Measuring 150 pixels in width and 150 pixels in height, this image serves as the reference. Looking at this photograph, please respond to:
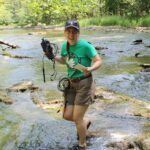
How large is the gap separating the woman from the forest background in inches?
1127

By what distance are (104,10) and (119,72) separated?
38.6 meters

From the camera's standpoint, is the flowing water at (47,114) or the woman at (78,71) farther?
the flowing water at (47,114)

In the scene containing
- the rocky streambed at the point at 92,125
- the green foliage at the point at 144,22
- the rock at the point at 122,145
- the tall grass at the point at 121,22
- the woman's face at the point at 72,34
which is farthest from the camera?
the tall grass at the point at 121,22

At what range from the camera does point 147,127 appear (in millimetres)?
6922

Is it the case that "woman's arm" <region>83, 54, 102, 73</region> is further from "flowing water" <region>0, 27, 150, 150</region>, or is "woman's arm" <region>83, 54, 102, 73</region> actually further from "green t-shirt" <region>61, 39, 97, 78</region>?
"flowing water" <region>0, 27, 150, 150</region>

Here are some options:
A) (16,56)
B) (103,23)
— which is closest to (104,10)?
(103,23)

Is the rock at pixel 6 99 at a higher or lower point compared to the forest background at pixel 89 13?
higher

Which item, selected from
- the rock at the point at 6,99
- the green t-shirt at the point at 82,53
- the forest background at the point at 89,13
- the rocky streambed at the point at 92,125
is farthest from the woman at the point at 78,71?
the forest background at the point at 89,13

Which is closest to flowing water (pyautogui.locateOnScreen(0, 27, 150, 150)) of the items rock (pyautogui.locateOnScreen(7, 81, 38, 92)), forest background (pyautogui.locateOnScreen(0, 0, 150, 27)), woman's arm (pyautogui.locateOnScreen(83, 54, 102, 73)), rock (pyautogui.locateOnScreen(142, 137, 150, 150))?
rock (pyautogui.locateOnScreen(7, 81, 38, 92))

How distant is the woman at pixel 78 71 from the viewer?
18.2 feet

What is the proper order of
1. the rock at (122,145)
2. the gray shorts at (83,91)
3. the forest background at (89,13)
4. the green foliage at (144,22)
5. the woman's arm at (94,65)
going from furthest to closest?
the forest background at (89,13), the green foliage at (144,22), the rock at (122,145), the gray shorts at (83,91), the woman's arm at (94,65)

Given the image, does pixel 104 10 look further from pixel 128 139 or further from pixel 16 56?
pixel 128 139

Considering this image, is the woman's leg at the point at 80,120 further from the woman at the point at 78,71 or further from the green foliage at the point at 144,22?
the green foliage at the point at 144,22

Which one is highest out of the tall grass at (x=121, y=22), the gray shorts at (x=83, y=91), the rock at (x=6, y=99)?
the gray shorts at (x=83, y=91)
